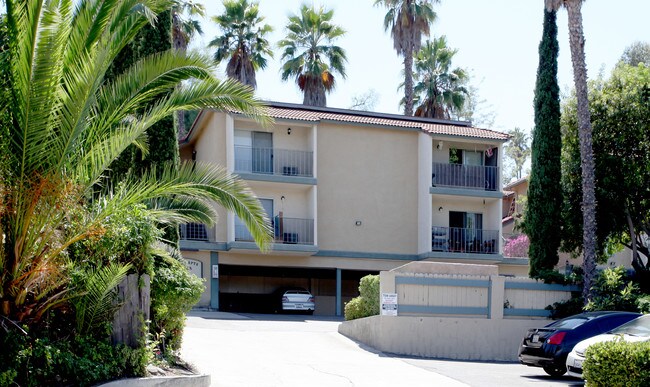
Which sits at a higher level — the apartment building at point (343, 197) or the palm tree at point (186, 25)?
the palm tree at point (186, 25)

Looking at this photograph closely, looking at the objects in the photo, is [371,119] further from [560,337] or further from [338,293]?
[560,337]

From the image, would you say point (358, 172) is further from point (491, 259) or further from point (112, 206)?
point (112, 206)

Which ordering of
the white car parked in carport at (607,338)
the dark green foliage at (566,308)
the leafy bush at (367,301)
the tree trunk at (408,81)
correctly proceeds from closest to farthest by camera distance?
1. the white car parked in carport at (607,338)
2. the leafy bush at (367,301)
3. the dark green foliage at (566,308)
4. the tree trunk at (408,81)

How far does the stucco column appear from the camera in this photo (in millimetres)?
20359

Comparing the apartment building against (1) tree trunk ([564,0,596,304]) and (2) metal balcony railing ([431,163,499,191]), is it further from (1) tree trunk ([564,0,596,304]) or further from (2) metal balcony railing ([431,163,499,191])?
(1) tree trunk ([564,0,596,304])

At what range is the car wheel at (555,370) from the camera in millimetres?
15211

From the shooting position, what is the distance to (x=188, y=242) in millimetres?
30109

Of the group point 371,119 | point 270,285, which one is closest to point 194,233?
point 270,285

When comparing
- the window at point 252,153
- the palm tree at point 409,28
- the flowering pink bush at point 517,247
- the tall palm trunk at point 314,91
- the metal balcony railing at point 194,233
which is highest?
the palm tree at point 409,28

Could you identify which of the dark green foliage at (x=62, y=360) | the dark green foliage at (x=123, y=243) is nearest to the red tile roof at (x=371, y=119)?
the dark green foliage at (x=123, y=243)

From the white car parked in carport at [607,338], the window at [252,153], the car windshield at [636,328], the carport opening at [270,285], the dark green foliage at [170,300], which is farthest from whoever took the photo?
the carport opening at [270,285]

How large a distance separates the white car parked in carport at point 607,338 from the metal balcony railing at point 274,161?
60.1 ft

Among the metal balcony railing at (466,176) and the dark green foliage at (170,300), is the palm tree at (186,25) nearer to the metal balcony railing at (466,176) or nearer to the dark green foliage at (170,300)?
the metal balcony railing at (466,176)

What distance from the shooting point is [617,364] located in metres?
10.8
